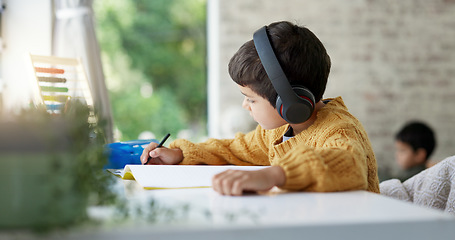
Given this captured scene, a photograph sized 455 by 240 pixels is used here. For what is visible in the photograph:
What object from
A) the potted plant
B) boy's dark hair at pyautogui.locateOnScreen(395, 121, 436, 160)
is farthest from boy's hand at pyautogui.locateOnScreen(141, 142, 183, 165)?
boy's dark hair at pyautogui.locateOnScreen(395, 121, 436, 160)

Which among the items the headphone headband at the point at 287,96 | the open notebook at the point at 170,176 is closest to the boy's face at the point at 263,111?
the headphone headband at the point at 287,96

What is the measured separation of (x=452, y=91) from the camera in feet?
15.0

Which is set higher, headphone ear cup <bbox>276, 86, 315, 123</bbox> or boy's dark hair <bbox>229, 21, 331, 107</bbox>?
boy's dark hair <bbox>229, 21, 331, 107</bbox>

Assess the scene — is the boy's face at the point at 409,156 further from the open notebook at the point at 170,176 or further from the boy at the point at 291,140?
the open notebook at the point at 170,176

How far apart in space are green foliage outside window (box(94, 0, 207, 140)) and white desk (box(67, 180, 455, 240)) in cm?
772

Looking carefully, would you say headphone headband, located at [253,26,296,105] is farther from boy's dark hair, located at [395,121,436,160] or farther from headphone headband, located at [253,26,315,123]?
boy's dark hair, located at [395,121,436,160]

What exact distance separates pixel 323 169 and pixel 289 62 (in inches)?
17.1

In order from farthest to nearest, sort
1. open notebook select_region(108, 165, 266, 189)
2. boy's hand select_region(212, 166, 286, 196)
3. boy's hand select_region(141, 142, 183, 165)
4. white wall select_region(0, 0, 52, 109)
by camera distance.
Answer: white wall select_region(0, 0, 52, 109), boy's hand select_region(141, 142, 183, 165), open notebook select_region(108, 165, 266, 189), boy's hand select_region(212, 166, 286, 196)

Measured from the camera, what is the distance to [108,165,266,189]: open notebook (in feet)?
2.70

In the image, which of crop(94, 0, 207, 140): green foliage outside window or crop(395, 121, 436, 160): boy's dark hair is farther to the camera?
crop(94, 0, 207, 140): green foliage outside window

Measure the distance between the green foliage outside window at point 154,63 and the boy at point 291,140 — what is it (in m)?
6.92

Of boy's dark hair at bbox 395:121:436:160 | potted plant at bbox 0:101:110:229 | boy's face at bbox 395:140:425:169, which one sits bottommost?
boy's face at bbox 395:140:425:169

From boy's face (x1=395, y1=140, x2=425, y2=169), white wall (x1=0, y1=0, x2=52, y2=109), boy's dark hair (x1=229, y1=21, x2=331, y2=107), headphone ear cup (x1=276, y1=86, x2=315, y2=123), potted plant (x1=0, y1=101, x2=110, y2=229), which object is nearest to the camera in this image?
potted plant (x1=0, y1=101, x2=110, y2=229)

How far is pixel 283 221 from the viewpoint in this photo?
1.58 ft
